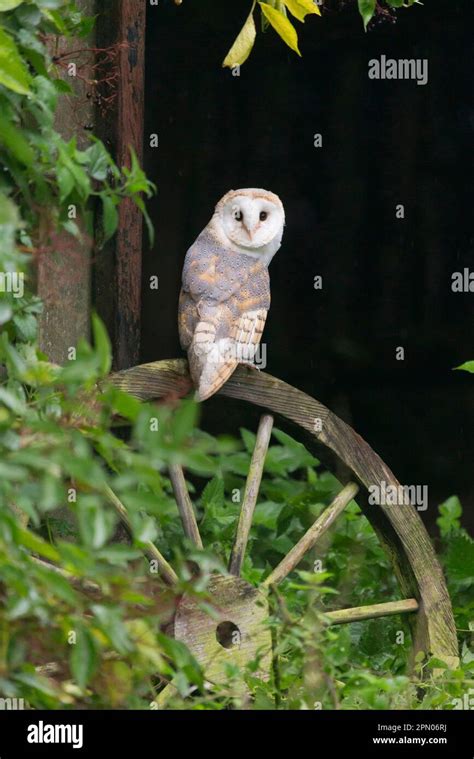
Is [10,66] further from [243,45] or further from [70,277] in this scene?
[70,277]

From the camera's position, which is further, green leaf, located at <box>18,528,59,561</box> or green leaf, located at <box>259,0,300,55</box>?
green leaf, located at <box>259,0,300,55</box>

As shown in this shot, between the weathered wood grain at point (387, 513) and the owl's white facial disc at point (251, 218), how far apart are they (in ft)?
1.31

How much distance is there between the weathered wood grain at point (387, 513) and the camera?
10.8ft

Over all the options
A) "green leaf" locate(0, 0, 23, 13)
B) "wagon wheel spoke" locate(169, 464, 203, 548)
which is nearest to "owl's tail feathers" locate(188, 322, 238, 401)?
"wagon wheel spoke" locate(169, 464, 203, 548)

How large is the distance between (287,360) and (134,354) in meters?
1.42

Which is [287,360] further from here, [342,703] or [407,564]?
[342,703]

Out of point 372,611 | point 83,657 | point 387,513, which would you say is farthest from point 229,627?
point 83,657

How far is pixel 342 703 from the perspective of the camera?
2.85 metres

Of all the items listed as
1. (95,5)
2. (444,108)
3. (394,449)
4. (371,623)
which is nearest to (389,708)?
(371,623)

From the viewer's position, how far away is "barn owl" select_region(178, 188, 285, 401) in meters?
3.14

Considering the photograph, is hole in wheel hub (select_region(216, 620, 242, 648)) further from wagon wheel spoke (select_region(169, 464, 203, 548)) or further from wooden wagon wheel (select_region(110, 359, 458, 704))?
wagon wheel spoke (select_region(169, 464, 203, 548))

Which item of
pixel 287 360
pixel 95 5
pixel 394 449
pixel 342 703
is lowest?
pixel 342 703

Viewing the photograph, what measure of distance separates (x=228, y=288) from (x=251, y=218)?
0.25 meters

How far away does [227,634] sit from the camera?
121 inches
